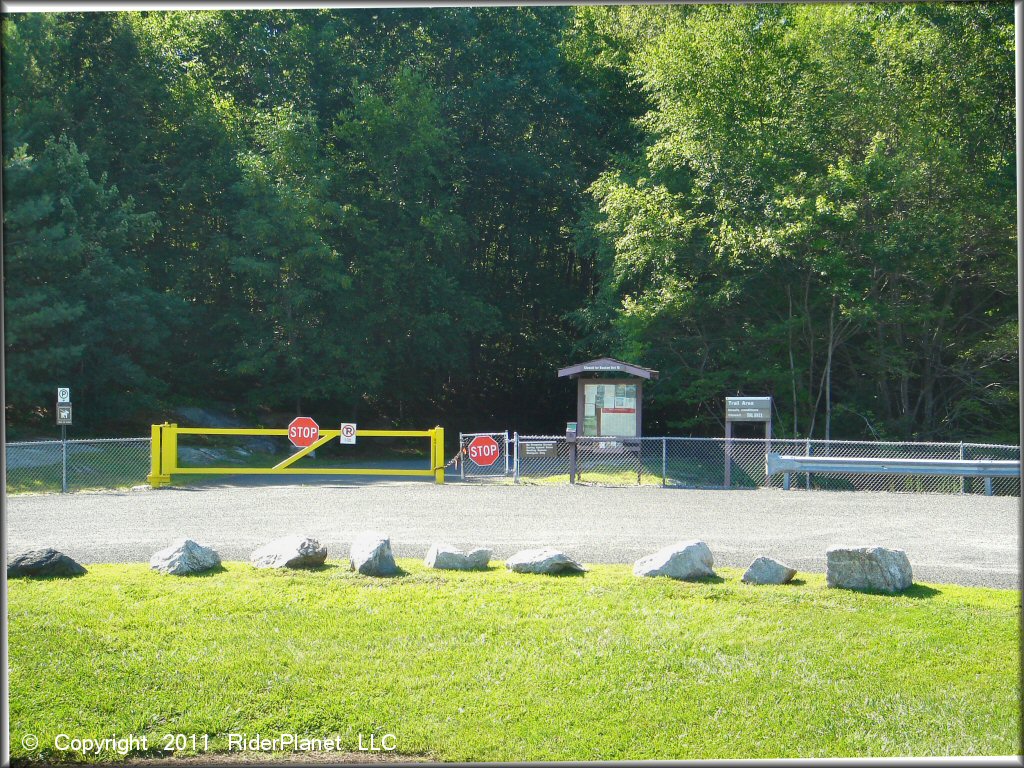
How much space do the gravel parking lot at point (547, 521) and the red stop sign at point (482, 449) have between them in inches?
68.6

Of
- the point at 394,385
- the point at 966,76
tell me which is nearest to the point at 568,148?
the point at 394,385

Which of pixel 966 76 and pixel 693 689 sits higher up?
pixel 966 76

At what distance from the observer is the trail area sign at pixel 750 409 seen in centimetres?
1656

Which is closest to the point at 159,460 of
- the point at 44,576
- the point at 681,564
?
the point at 44,576

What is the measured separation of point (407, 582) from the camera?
7.20 m

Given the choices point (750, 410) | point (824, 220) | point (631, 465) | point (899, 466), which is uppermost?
point (824, 220)

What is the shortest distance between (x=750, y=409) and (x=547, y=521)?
22.4 ft

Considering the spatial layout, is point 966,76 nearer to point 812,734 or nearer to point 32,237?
point 812,734

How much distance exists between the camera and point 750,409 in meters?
16.6

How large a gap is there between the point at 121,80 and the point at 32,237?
232 inches

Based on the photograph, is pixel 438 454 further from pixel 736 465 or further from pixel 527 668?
pixel 527 668

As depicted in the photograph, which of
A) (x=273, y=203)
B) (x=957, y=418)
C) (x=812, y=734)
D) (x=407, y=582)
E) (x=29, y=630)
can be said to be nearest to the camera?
(x=812, y=734)

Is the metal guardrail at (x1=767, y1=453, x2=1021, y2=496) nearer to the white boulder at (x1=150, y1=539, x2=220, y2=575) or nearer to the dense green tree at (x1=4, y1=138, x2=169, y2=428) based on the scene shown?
the white boulder at (x1=150, y1=539, x2=220, y2=575)

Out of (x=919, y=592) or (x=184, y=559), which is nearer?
(x=919, y=592)
